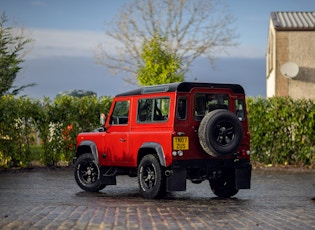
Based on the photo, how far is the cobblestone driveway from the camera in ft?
34.3

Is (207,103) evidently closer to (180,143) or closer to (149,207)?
(180,143)

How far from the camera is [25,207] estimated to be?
41.4 ft

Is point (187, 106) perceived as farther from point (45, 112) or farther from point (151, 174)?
point (45, 112)

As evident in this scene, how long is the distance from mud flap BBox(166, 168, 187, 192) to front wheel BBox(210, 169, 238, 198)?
4.80 ft

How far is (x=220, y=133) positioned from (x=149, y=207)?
2211mm

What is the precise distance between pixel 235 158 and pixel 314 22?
24.2 meters

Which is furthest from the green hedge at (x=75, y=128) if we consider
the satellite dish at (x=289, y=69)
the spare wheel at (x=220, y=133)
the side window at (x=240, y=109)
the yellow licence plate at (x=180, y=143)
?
the yellow licence plate at (x=180, y=143)

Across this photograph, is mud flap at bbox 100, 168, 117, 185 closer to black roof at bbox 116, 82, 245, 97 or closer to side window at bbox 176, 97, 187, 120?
black roof at bbox 116, 82, 245, 97

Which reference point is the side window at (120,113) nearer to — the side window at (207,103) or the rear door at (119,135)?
the rear door at (119,135)

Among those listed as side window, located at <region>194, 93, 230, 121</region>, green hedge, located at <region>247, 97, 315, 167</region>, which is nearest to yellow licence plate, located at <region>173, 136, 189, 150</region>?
side window, located at <region>194, 93, 230, 121</region>

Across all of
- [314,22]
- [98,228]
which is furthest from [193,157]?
[314,22]

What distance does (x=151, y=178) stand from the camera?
1449 cm

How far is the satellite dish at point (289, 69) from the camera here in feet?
114

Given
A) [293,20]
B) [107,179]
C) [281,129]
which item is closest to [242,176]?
[107,179]
